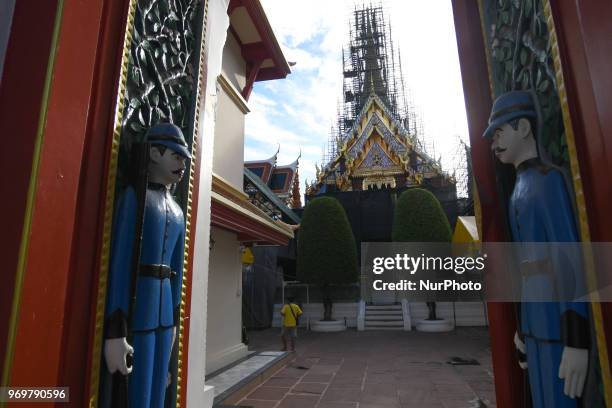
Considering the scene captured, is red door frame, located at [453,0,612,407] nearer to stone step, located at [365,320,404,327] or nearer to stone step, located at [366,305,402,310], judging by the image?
stone step, located at [365,320,404,327]

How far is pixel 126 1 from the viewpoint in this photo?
2.02 meters

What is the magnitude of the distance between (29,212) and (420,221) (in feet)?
47.6

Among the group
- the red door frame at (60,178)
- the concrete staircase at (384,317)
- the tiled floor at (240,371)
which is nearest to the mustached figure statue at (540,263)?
the red door frame at (60,178)

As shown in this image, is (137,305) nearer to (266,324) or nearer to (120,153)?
(120,153)

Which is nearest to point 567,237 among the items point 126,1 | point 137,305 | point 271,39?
point 137,305

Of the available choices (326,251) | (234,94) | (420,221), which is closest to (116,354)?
(234,94)

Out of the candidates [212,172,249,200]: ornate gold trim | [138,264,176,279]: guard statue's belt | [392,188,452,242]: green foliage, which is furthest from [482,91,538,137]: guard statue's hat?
[392,188,452,242]: green foliage

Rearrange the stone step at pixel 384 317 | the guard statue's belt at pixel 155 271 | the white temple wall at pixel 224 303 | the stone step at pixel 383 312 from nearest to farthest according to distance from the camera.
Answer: the guard statue's belt at pixel 155 271, the white temple wall at pixel 224 303, the stone step at pixel 384 317, the stone step at pixel 383 312

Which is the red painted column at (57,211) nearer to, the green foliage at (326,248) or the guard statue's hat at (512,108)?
the guard statue's hat at (512,108)

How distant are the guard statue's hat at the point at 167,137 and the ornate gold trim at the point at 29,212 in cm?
55

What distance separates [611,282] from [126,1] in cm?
254

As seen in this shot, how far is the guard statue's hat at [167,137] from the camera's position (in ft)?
6.59

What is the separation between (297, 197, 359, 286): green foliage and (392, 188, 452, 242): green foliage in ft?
7.04

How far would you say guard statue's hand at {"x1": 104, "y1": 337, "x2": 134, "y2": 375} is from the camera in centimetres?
174
